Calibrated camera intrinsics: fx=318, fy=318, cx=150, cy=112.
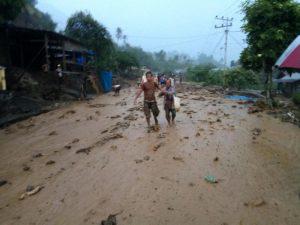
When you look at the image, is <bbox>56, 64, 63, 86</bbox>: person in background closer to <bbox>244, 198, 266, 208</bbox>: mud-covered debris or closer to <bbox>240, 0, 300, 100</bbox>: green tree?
<bbox>240, 0, 300, 100</bbox>: green tree

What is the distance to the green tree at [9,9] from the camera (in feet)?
55.5

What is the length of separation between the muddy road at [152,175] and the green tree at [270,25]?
579 cm

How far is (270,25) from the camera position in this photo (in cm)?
1605

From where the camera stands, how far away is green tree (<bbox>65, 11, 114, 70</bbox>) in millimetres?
30578

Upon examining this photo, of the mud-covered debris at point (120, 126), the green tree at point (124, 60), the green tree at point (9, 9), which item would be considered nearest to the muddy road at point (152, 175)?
the mud-covered debris at point (120, 126)

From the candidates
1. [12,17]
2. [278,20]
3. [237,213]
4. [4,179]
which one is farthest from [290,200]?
[12,17]

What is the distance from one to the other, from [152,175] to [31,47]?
18.3 meters

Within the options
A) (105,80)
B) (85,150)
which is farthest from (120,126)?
(105,80)

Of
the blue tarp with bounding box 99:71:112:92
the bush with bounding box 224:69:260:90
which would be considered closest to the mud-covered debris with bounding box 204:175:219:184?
the blue tarp with bounding box 99:71:112:92

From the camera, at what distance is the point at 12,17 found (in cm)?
1816

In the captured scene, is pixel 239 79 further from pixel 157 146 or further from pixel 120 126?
pixel 157 146

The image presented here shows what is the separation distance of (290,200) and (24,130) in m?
9.94

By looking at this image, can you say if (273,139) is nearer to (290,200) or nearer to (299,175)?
(299,175)

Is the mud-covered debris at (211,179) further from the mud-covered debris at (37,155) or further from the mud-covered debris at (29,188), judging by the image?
the mud-covered debris at (37,155)
